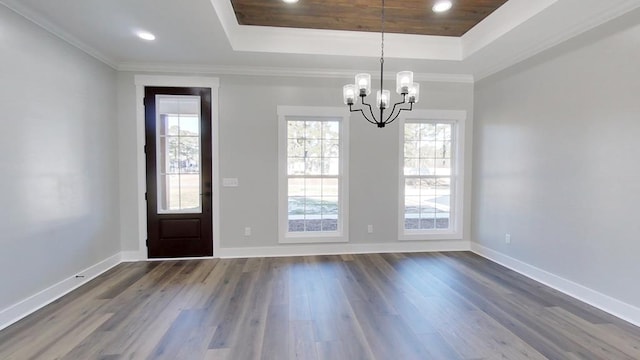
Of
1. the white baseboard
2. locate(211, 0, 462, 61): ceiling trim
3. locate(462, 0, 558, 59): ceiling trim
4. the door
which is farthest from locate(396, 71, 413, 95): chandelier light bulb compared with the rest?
the white baseboard

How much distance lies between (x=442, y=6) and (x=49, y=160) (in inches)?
169

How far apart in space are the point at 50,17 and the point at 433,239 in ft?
17.6

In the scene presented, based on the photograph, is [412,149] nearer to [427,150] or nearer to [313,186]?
[427,150]

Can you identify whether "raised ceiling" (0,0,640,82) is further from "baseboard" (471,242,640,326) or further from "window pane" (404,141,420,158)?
"baseboard" (471,242,640,326)

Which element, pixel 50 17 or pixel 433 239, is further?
pixel 433 239

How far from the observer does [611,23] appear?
2.70 m

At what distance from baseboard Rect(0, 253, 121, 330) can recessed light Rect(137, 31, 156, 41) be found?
2.74 meters

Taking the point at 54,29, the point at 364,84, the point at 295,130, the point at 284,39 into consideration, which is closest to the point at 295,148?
the point at 295,130

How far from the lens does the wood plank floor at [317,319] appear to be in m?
2.13

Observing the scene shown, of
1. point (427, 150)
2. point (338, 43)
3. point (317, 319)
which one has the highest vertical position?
point (338, 43)

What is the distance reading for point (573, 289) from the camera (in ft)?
10.0

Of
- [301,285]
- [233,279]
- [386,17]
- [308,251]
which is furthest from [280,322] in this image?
[386,17]

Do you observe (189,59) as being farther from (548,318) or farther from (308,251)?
(548,318)

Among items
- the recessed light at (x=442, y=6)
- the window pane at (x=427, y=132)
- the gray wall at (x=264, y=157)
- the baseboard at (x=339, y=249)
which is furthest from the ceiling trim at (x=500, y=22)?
the baseboard at (x=339, y=249)
